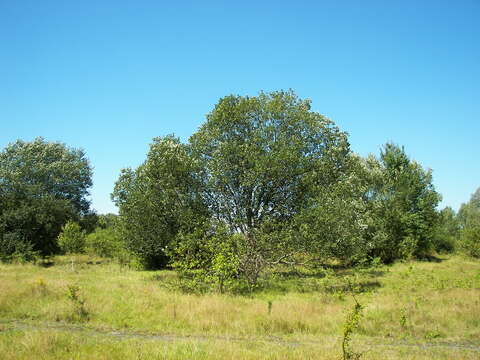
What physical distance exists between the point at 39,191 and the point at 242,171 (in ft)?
104

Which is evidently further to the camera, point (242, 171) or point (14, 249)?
point (14, 249)

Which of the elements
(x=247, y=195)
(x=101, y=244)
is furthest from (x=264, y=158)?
(x=101, y=244)

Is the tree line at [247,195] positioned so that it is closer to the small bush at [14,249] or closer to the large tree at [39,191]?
the small bush at [14,249]

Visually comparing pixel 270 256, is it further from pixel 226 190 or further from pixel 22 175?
pixel 22 175

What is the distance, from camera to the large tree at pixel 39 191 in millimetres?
41500

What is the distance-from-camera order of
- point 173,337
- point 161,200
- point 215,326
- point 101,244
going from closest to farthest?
point 173,337, point 215,326, point 161,200, point 101,244

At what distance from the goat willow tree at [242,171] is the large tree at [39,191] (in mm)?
20119

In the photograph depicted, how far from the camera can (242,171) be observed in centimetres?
2648

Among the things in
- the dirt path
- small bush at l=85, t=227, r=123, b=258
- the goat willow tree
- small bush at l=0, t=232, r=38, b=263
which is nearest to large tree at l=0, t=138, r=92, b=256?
small bush at l=0, t=232, r=38, b=263

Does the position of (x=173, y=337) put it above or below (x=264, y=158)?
below

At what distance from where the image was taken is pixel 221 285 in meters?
19.9

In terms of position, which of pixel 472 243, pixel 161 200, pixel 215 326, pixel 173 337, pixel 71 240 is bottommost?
pixel 173 337

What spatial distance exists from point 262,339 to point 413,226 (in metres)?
38.2

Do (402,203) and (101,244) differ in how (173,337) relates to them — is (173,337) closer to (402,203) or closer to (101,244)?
(101,244)
